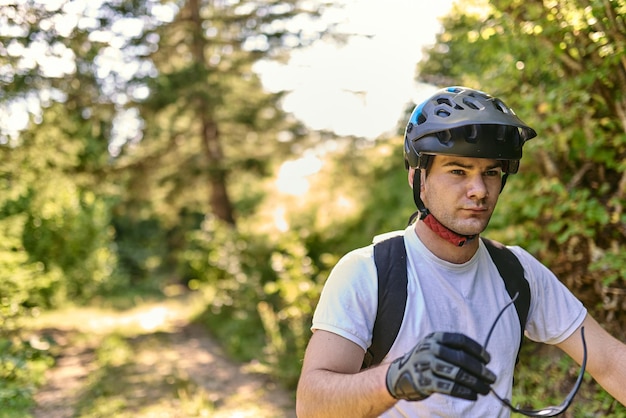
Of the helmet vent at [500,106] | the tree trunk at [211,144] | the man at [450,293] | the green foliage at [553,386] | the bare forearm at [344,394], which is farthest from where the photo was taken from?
the tree trunk at [211,144]

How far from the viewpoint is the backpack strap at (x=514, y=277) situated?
225 centimetres

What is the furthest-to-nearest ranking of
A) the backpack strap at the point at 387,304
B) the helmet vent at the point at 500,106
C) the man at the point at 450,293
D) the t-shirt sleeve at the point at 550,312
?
the helmet vent at the point at 500,106 → the t-shirt sleeve at the point at 550,312 → the backpack strap at the point at 387,304 → the man at the point at 450,293

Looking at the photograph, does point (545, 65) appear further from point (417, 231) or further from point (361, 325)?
point (361, 325)

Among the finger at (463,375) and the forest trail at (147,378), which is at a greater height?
the finger at (463,375)

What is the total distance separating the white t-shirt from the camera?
197 cm

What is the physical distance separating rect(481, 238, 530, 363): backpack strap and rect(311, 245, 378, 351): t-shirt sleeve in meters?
0.60

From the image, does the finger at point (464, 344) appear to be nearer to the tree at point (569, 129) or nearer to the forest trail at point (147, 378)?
the tree at point (569, 129)

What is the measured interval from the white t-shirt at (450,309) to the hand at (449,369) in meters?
0.43

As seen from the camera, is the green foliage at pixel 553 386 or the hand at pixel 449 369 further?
the green foliage at pixel 553 386

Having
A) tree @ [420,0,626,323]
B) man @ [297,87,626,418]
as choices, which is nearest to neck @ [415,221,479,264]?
man @ [297,87,626,418]

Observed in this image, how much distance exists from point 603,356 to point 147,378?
23.9 ft

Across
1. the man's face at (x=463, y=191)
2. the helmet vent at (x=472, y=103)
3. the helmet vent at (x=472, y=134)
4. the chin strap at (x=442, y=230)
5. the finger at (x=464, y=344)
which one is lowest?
the finger at (x=464, y=344)

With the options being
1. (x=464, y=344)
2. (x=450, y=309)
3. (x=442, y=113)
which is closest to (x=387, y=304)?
(x=450, y=309)

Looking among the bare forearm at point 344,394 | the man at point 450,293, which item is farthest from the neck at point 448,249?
the bare forearm at point 344,394
